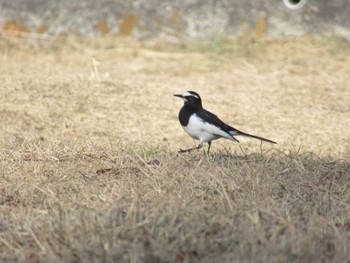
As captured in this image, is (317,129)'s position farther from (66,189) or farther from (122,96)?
(66,189)

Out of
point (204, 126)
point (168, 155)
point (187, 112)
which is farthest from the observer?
point (187, 112)

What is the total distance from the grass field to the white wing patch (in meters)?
0.19

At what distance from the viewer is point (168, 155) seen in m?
4.43

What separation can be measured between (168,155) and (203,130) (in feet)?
1.92

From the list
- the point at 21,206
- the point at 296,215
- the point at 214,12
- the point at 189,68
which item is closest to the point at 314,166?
the point at 296,215

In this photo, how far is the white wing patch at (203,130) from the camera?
491cm

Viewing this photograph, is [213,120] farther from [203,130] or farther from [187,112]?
[187,112]

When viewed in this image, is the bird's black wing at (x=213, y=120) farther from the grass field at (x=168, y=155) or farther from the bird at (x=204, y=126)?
the grass field at (x=168, y=155)

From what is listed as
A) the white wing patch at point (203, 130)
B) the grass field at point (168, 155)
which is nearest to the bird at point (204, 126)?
the white wing patch at point (203, 130)

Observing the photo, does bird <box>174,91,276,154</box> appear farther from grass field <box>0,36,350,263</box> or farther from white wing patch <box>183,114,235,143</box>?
grass field <box>0,36,350,263</box>

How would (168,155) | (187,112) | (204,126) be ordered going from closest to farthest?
(168,155) → (204,126) → (187,112)

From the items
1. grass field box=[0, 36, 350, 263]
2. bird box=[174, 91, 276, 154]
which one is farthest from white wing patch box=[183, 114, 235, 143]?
grass field box=[0, 36, 350, 263]

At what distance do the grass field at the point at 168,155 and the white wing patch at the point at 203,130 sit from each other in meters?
0.19

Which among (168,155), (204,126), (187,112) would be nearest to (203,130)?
(204,126)
